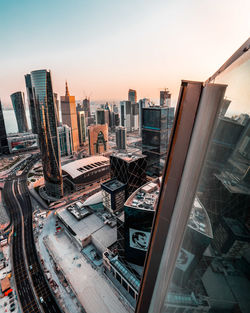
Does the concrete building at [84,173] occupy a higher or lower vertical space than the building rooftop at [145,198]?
lower

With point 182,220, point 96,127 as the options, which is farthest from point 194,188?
point 96,127

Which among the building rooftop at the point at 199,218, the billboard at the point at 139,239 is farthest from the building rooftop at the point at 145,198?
the building rooftop at the point at 199,218

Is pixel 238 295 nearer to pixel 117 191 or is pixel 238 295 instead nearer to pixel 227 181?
pixel 227 181

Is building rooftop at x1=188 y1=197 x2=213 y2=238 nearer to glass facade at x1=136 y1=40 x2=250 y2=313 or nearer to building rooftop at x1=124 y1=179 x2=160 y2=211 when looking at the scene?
glass facade at x1=136 y1=40 x2=250 y2=313

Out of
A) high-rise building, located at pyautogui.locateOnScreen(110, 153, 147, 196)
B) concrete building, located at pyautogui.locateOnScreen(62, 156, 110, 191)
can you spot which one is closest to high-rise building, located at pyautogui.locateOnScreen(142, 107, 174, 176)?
concrete building, located at pyautogui.locateOnScreen(62, 156, 110, 191)

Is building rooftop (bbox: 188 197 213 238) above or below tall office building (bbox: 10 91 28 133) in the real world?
above

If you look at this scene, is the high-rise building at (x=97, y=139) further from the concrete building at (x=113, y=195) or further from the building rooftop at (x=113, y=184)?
the concrete building at (x=113, y=195)
